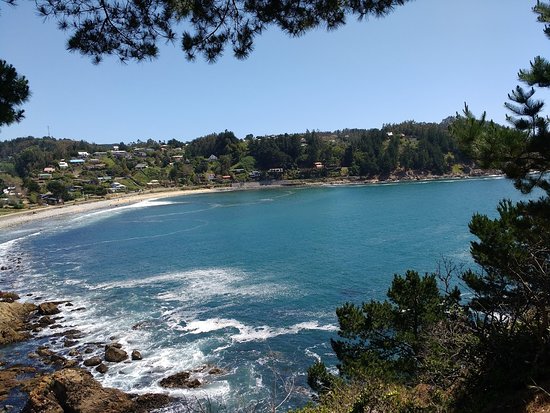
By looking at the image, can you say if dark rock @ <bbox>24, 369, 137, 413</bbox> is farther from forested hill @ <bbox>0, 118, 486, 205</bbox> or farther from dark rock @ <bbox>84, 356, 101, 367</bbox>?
forested hill @ <bbox>0, 118, 486, 205</bbox>

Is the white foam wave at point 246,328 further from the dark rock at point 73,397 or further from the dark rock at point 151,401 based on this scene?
the dark rock at point 73,397

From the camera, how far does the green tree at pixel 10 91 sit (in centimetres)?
665

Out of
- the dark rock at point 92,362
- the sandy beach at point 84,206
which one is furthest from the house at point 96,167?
the dark rock at point 92,362

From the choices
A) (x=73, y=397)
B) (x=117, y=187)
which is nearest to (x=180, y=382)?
(x=73, y=397)

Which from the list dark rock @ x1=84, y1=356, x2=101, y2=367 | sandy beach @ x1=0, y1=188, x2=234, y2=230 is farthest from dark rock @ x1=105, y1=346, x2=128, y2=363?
sandy beach @ x1=0, y1=188, x2=234, y2=230

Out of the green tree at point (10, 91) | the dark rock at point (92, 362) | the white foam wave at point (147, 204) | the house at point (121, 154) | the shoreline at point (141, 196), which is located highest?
the house at point (121, 154)

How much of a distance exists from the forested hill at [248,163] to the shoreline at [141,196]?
16.3 feet

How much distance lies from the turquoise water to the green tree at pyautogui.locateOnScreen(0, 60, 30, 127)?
8.89 meters

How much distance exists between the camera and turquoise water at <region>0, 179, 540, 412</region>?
2158cm

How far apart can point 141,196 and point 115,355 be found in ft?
354

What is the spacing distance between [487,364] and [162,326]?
2205 centimetres

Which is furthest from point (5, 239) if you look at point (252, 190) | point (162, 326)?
point (252, 190)

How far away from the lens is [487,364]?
26.5 feet

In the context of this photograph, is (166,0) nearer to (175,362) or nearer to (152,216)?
(175,362)
